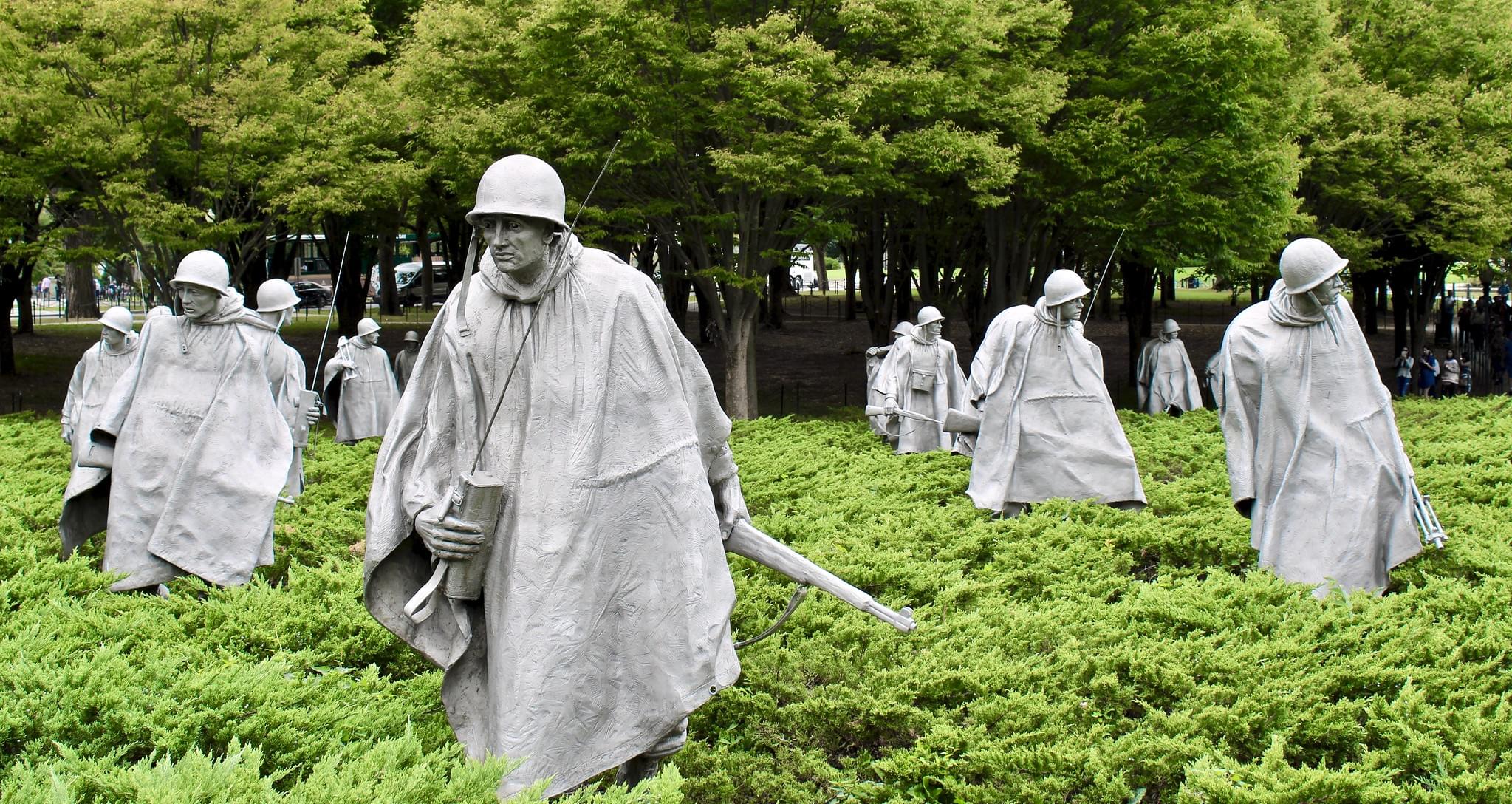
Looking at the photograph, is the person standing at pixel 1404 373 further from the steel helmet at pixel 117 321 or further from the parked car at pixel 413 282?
the parked car at pixel 413 282

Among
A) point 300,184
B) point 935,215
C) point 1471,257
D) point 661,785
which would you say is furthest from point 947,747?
point 1471,257

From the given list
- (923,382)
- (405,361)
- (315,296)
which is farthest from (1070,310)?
(315,296)

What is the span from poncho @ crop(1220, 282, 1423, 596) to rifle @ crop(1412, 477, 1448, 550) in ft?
0.13

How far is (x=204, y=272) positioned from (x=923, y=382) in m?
10.1

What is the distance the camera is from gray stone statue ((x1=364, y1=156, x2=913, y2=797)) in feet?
15.5

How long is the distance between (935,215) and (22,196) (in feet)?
51.5

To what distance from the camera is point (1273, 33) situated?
21953mm

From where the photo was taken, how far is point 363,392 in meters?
21.6

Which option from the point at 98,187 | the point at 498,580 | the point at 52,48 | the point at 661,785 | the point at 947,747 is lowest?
the point at 947,747

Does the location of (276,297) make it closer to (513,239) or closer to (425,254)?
(513,239)

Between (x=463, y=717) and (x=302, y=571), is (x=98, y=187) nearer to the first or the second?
(x=302, y=571)

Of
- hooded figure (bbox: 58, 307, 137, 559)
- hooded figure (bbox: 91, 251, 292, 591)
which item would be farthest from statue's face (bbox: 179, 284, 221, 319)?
hooded figure (bbox: 58, 307, 137, 559)

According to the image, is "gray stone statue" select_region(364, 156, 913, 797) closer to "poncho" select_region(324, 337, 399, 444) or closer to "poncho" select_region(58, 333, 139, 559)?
"poncho" select_region(58, 333, 139, 559)

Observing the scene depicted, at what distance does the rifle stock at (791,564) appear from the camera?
5.21m
